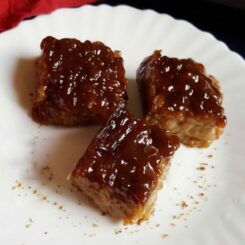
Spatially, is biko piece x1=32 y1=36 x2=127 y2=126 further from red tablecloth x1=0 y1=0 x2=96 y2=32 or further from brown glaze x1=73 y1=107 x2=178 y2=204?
red tablecloth x1=0 y1=0 x2=96 y2=32

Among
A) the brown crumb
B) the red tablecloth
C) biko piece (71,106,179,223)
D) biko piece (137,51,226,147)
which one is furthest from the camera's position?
the red tablecloth

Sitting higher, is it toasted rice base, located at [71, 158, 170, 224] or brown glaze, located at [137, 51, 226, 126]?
brown glaze, located at [137, 51, 226, 126]

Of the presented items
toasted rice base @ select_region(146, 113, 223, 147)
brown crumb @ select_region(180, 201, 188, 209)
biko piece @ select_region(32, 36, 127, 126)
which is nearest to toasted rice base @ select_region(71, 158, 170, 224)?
brown crumb @ select_region(180, 201, 188, 209)

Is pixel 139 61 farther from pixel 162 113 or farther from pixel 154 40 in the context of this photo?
pixel 162 113

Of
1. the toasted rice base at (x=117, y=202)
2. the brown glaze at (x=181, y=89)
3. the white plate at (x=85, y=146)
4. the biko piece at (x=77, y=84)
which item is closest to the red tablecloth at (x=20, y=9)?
the white plate at (x=85, y=146)

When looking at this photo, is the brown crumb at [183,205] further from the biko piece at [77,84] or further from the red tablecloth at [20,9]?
the red tablecloth at [20,9]

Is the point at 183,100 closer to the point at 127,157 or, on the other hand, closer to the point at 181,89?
the point at 181,89
